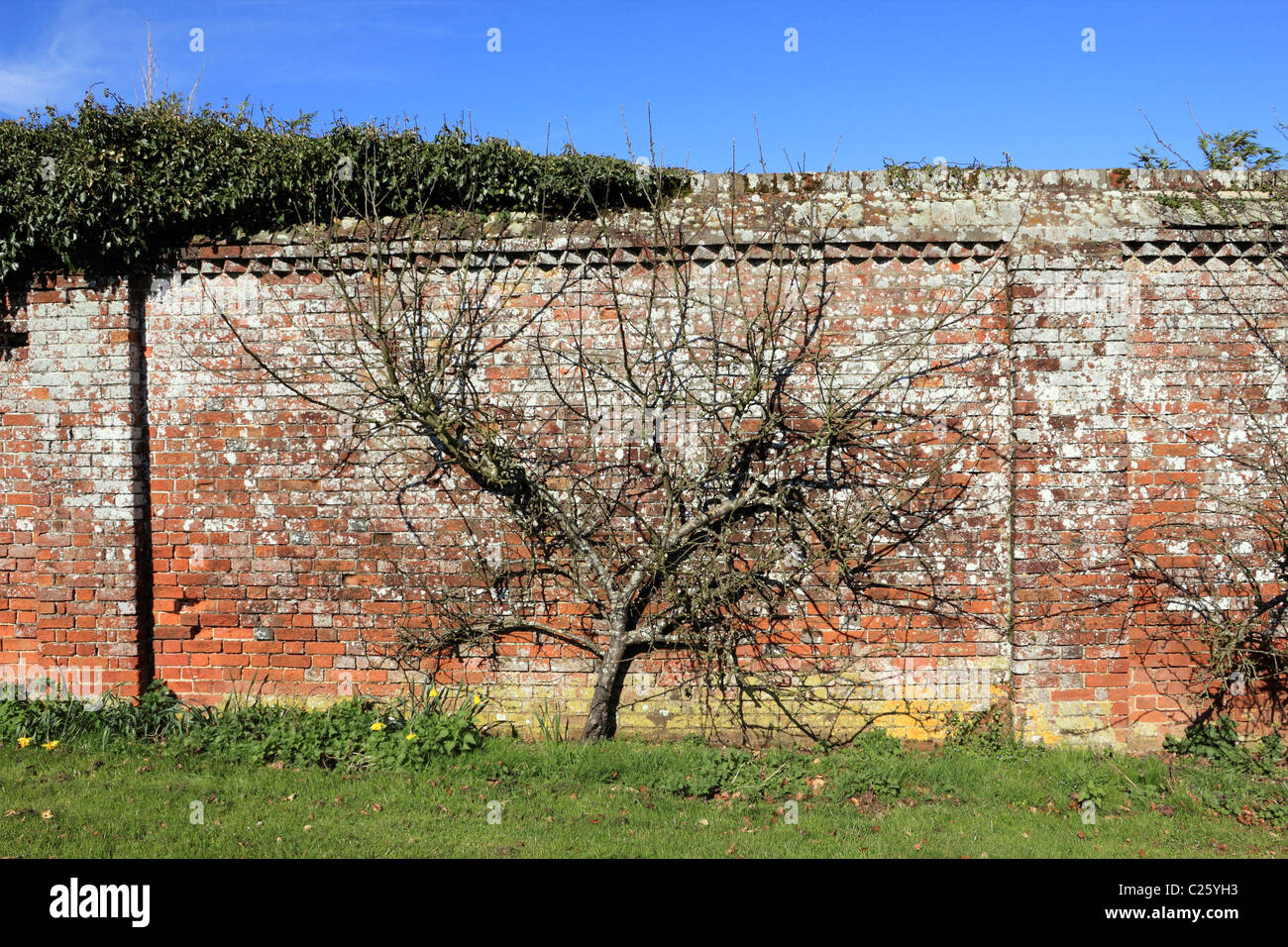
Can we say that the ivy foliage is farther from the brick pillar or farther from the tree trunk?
the tree trunk

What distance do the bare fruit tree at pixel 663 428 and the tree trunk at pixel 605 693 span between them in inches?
0.6

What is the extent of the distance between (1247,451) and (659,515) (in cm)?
412

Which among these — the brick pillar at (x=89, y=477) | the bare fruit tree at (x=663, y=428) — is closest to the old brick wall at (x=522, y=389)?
the brick pillar at (x=89, y=477)

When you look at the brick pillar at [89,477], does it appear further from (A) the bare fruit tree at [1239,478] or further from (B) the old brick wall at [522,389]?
(A) the bare fruit tree at [1239,478]

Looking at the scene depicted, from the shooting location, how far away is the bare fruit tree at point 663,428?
5410mm

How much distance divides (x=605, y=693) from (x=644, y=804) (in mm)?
898

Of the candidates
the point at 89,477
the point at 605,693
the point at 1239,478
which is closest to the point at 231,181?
the point at 89,477

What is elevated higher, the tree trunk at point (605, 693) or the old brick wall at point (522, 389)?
the old brick wall at point (522, 389)

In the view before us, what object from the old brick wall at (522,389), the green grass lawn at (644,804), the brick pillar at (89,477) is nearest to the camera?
the green grass lawn at (644,804)

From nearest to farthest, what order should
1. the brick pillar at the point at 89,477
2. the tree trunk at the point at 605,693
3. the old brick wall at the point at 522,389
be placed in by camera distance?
the old brick wall at the point at 522,389 → the tree trunk at the point at 605,693 → the brick pillar at the point at 89,477

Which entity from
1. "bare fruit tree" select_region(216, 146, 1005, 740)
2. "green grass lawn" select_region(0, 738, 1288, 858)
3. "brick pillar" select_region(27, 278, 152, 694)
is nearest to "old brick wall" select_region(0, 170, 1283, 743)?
"brick pillar" select_region(27, 278, 152, 694)

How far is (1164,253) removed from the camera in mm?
5352

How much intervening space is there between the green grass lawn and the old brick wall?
0.44 meters

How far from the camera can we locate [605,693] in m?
5.45
